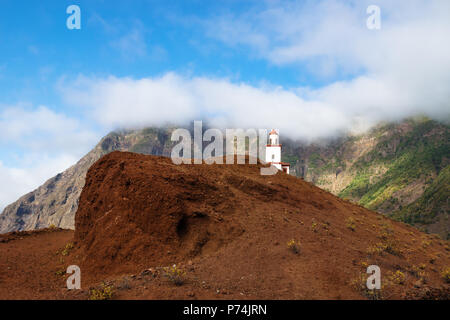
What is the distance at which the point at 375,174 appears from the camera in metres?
125

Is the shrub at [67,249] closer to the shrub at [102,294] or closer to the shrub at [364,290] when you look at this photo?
the shrub at [102,294]

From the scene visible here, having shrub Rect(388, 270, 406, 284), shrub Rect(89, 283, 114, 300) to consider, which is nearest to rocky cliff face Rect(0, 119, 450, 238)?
shrub Rect(388, 270, 406, 284)

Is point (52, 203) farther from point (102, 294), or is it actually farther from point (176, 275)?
point (102, 294)

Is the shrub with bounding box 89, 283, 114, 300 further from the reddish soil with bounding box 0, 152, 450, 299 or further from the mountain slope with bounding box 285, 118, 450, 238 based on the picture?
the mountain slope with bounding box 285, 118, 450, 238

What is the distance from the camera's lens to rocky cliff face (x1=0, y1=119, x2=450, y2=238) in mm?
72688

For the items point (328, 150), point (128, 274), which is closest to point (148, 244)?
point (128, 274)

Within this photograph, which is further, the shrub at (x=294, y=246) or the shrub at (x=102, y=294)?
the shrub at (x=294, y=246)

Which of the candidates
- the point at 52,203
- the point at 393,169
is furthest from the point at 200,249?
the point at 52,203

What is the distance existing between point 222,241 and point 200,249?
984mm

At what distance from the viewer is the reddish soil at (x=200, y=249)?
29.1 ft

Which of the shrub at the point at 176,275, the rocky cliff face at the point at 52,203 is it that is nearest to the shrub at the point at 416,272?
the shrub at the point at 176,275

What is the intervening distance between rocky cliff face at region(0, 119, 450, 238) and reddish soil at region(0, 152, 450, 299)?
5525 cm

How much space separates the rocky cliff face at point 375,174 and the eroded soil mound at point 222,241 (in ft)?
180

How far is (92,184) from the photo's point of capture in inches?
590
